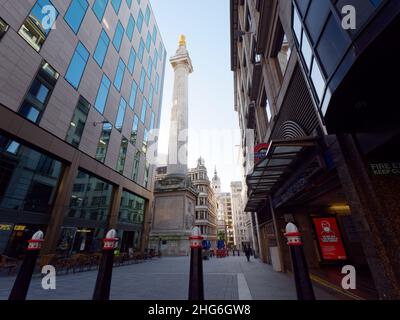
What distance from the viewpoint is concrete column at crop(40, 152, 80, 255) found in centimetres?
1302

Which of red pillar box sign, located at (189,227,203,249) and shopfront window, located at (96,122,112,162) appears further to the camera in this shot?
shopfront window, located at (96,122,112,162)

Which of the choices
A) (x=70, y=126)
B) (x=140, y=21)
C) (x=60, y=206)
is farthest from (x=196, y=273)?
(x=140, y=21)

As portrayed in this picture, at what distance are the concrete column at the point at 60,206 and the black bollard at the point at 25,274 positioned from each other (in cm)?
1153

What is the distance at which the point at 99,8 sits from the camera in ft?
63.7

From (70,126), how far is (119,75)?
10408mm

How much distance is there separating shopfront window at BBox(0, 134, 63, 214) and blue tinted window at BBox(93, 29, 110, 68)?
439 inches

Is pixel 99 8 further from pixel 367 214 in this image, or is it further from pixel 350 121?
pixel 367 214

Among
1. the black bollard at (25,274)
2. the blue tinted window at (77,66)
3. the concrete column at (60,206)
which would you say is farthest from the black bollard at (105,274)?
the blue tinted window at (77,66)

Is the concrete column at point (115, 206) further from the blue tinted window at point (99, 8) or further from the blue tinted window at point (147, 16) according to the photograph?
the blue tinted window at point (147, 16)

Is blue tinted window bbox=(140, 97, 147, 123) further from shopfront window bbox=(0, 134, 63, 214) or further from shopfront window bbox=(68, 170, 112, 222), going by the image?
shopfront window bbox=(0, 134, 63, 214)

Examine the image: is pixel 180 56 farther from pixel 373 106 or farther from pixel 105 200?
pixel 373 106

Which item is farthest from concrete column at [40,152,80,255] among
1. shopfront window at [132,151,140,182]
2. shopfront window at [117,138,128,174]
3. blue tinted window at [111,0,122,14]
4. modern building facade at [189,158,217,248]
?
modern building facade at [189,158,217,248]

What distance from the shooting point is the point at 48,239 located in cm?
1298

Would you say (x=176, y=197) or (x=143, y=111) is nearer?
(x=143, y=111)
